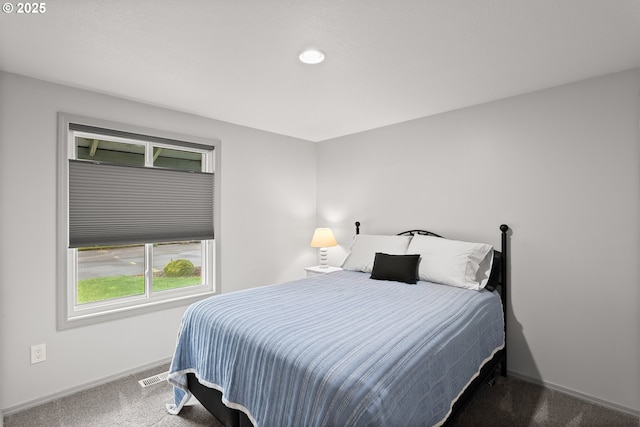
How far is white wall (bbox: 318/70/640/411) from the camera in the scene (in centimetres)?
229

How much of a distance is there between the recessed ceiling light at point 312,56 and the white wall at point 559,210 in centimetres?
170

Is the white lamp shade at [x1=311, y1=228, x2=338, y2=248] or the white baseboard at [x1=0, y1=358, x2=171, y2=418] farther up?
the white lamp shade at [x1=311, y1=228, x2=338, y2=248]

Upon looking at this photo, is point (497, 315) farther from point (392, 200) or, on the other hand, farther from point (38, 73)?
point (38, 73)

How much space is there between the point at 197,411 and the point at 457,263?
2312 millimetres

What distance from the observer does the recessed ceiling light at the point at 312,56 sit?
2008 mm

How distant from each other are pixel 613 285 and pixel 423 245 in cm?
137

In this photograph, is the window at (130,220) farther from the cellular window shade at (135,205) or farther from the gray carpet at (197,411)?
the gray carpet at (197,411)

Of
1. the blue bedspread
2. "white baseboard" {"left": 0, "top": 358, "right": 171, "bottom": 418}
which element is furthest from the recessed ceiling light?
"white baseboard" {"left": 0, "top": 358, "right": 171, "bottom": 418}

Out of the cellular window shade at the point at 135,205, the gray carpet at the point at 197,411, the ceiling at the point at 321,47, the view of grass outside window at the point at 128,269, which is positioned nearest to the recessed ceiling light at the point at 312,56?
the ceiling at the point at 321,47

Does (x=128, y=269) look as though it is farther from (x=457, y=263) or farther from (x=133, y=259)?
(x=457, y=263)

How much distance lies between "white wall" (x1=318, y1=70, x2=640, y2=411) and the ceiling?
10.4 inches

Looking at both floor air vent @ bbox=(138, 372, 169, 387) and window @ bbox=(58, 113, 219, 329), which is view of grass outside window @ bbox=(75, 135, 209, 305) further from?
floor air vent @ bbox=(138, 372, 169, 387)

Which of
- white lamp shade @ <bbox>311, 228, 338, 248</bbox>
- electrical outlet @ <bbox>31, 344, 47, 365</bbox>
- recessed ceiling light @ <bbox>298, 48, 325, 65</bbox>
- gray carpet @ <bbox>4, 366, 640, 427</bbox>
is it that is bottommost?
gray carpet @ <bbox>4, 366, 640, 427</bbox>

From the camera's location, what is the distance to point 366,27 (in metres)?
1.77
